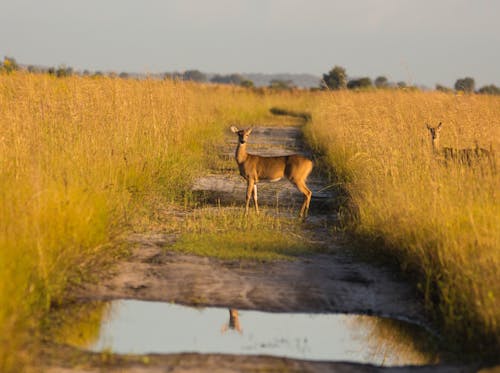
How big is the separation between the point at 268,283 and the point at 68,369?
120 inches

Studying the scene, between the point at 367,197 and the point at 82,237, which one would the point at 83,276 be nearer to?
the point at 82,237

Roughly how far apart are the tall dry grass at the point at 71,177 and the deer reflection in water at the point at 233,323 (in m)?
1.49

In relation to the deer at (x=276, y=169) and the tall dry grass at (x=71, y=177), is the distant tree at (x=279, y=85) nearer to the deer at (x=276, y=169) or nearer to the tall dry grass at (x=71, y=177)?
the tall dry grass at (x=71, y=177)

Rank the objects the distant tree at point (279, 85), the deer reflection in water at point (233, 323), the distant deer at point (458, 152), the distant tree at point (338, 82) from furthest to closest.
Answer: the distant tree at point (279, 85)
the distant tree at point (338, 82)
the distant deer at point (458, 152)
the deer reflection in water at point (233, 323)

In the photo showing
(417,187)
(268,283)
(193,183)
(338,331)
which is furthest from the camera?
(193,183)

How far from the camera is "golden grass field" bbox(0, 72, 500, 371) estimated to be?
21.4ft

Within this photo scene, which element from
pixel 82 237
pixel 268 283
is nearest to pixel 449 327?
pixel 268 283

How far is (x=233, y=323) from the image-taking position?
7.09m

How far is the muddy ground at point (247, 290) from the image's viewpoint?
229 inches

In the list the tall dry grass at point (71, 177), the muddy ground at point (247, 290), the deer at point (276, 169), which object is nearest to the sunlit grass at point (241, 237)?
the muddy ground at point (247, 290)

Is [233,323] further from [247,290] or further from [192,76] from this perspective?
[192,76]


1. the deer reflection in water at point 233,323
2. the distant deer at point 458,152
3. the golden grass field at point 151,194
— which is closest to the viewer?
the golden grass field at point 151,194

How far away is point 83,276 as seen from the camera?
7.88 meters

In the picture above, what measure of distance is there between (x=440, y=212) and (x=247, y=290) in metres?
2.08
